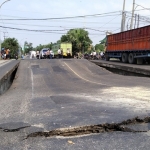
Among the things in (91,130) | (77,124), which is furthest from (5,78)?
(91,130)

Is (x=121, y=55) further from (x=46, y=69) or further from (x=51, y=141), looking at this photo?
(x=51, y=141)

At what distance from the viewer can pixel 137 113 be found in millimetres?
6727

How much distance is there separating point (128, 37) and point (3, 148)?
22.0 m

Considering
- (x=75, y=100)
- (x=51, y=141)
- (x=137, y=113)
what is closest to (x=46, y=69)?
(x=75, y=100)

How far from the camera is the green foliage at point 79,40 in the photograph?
218 feet

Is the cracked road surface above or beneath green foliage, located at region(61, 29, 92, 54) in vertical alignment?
beneath

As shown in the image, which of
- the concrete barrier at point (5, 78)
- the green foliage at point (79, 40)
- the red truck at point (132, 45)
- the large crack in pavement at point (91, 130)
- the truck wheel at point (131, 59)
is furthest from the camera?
the green foliage at point (79, 40)

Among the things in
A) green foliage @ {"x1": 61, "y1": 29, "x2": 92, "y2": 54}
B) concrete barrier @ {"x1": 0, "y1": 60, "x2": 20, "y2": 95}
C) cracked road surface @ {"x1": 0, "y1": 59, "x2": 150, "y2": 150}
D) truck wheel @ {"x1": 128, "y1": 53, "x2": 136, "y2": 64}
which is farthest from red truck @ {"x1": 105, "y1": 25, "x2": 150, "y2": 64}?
green foliage @ {"x1": 61, "y1": 29, "x2": 92, "y2": 54}

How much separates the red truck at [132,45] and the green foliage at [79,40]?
3568 cm

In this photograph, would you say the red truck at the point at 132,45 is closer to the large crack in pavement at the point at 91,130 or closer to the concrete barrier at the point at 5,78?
the concrete barrier at the point at 5,78

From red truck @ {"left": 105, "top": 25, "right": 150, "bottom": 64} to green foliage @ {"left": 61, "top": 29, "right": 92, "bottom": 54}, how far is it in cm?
3568

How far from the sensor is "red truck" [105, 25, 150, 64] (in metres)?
22.0

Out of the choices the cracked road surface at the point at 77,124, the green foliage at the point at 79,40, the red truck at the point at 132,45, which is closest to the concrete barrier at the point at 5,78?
the cracked road surface at the point at 77,124

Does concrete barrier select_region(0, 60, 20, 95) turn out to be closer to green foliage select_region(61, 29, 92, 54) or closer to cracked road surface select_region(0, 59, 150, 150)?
cracked road surface select_region(0, 59, 150, 150)
